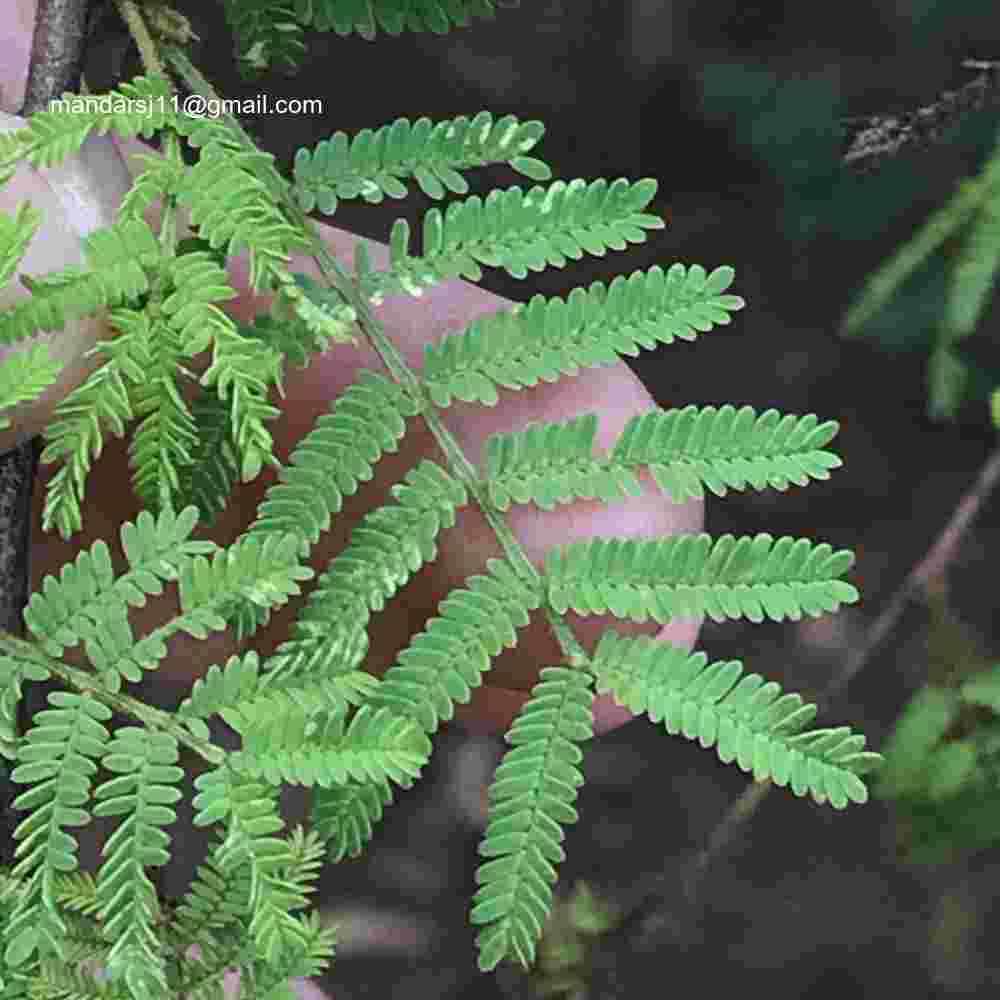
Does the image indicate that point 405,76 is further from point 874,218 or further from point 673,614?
point 673,614

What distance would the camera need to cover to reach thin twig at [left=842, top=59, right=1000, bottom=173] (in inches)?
49.4

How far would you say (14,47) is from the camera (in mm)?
1596

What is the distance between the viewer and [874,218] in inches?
118

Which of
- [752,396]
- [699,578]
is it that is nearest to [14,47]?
[699,578]

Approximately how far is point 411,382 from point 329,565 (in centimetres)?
13

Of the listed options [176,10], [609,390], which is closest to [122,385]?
[176,10]

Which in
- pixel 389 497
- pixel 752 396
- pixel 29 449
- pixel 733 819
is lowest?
pixel 752 396

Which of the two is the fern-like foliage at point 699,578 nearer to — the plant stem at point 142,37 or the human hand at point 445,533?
the human hand at point 445,533

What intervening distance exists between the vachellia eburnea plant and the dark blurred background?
1937mm

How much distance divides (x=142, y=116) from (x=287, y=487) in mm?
269

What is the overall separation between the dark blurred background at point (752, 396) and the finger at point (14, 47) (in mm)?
1392

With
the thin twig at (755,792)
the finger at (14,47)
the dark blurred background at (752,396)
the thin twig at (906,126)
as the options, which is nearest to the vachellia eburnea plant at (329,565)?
the thin twig at (906,126)

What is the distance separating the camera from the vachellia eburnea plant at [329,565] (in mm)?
933
